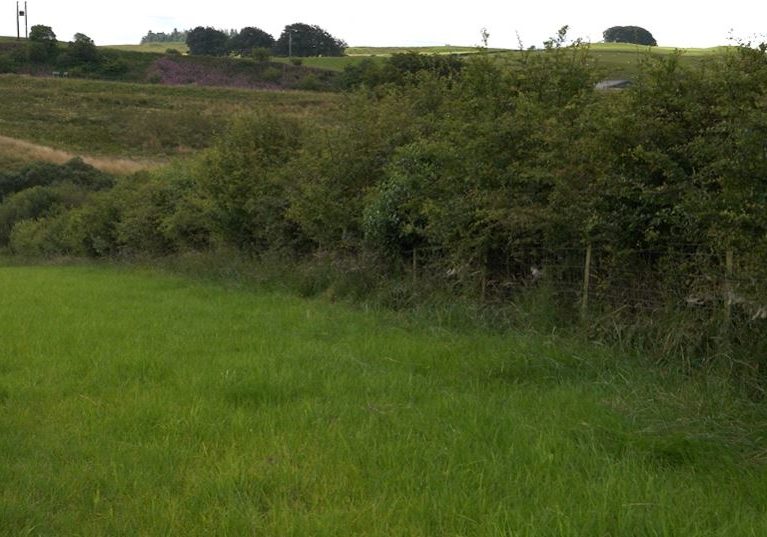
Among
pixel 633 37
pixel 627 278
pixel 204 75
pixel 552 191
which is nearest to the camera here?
pixel 627 278

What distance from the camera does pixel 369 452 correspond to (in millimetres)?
5738

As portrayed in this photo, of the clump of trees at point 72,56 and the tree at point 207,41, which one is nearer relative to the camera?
the clump of trees at point 72,56

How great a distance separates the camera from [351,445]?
5922 mm

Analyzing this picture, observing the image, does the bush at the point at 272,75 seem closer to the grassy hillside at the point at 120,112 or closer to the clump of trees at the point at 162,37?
the grassy hillside at the point at 120,112

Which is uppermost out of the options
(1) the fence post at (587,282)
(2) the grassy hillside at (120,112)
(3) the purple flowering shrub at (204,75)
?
(3) the purple flowering shrub at (204,75)

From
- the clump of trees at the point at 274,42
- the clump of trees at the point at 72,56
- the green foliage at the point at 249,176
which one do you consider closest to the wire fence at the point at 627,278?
the green foliage at the point at 249,176

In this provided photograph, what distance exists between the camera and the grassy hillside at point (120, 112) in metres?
68.4

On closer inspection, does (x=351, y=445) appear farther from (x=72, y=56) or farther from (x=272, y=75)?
(x=72, y=56)

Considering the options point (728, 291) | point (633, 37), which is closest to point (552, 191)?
point (728, 291)

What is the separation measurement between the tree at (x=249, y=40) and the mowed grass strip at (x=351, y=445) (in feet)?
378

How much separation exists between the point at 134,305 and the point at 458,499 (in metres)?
11.7

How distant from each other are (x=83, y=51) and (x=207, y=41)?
24.7 meters

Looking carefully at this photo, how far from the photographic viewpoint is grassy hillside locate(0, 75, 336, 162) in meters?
68.4

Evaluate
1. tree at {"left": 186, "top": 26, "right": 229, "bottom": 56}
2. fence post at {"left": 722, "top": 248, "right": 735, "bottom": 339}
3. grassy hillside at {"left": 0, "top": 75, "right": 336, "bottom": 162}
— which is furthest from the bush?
fence post at {"left": 722, "top": 248, "right": 735, "bottom": 339}
